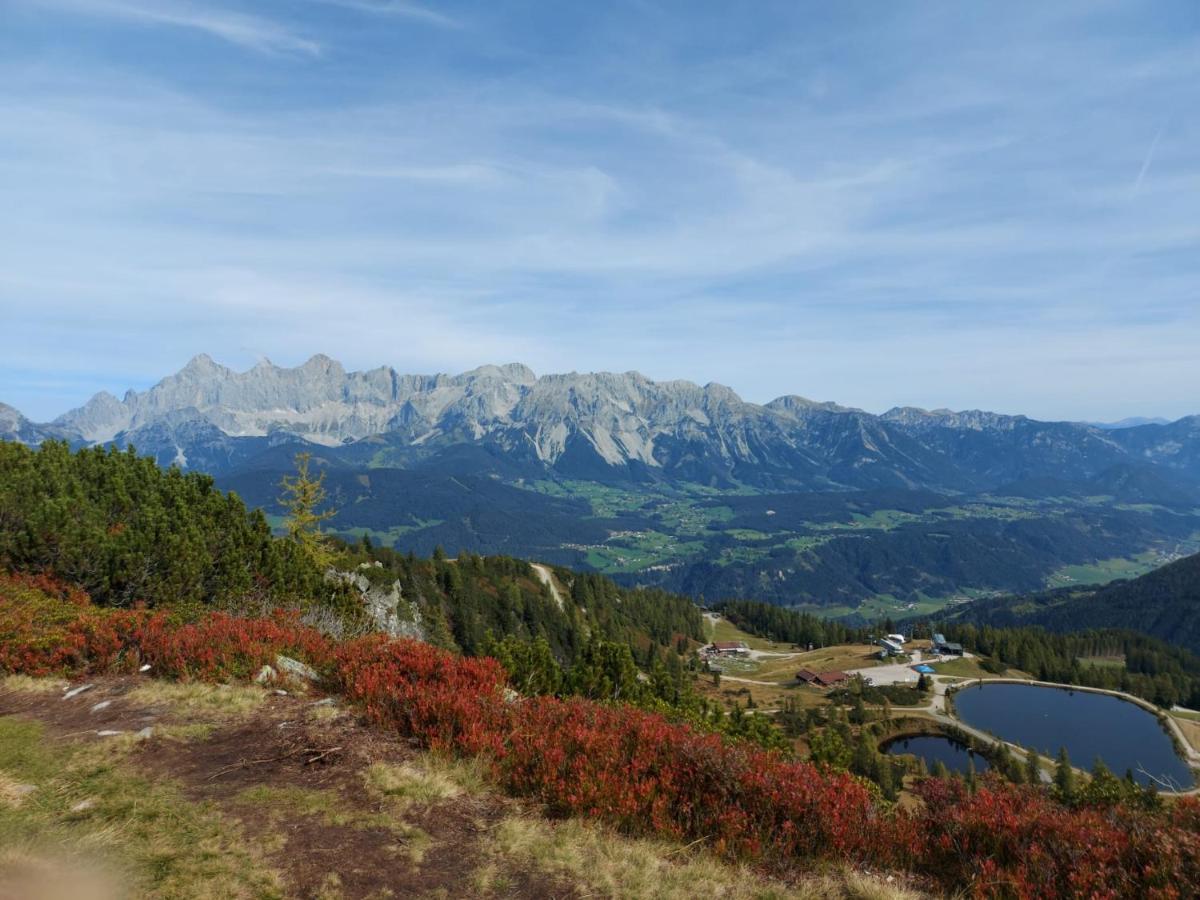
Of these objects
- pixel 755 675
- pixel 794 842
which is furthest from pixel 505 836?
pixel 755 675

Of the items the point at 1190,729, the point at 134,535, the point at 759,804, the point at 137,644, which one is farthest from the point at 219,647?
the point at 1190,729

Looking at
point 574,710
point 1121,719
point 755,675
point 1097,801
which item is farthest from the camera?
point 755,675

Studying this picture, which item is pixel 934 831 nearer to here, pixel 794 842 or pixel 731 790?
pixel 794 842

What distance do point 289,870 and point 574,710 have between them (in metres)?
6.28

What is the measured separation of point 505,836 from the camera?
29.6 feet

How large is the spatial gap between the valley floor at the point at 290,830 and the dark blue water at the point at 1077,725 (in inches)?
5259

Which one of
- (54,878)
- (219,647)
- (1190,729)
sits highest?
(54,878)

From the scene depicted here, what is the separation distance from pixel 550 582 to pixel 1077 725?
397ft

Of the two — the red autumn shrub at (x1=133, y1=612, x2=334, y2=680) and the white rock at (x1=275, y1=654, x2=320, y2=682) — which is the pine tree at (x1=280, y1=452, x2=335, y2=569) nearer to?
the red autumn shrub at (x1=133, y1=612, x2=334, y2=680)

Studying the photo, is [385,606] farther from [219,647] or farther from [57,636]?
[219,647]

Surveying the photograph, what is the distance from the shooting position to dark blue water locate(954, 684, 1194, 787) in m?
113

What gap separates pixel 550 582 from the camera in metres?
154

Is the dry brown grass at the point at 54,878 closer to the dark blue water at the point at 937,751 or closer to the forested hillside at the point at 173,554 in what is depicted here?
the forested hillside at the point at 173,554

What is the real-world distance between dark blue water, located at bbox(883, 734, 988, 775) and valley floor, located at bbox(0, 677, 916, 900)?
117 meters
